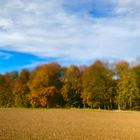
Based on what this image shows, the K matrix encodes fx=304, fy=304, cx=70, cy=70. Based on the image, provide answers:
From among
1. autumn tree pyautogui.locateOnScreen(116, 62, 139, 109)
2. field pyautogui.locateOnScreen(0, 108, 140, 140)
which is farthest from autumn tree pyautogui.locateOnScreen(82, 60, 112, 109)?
field pyautogui.locateOnScreen(0, 108, 140, 140)

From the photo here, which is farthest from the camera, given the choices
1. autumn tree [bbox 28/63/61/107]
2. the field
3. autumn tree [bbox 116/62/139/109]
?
autumn tree [bbox 28/63/61/107]

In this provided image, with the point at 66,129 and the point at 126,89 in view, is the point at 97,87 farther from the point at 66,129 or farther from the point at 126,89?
the point at 66,129

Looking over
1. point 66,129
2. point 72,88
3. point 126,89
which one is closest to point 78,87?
point 72,88

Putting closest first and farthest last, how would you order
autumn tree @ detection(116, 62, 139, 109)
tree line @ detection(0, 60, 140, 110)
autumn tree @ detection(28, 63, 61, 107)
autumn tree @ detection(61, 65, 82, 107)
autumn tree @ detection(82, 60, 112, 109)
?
1. autumn tree @ detection(116, 62, 139, 109)
2. tree line @ detection(0, 60, 140, 110)
3. autumn tree @ detection(82, 60, 112, 109)
4. autumn tree @ detection(61, 65, 82, 107)
5. autumn tree @ detection(28, 63, 61, 107)

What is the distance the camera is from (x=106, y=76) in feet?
277

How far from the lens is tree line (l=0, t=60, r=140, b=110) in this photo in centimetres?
7919

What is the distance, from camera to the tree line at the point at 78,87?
79188mm

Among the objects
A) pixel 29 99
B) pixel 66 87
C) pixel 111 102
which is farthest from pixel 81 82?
pixel 29 99

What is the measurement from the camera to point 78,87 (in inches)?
3413

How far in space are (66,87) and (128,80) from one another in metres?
17.8

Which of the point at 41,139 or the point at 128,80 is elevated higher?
the point at 128,80

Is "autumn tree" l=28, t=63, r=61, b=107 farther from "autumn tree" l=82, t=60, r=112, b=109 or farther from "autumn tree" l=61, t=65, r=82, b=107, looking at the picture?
"autumn tree" l=82, t=60, r=112, b=109

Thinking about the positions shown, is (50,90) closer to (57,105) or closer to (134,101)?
(57,105)

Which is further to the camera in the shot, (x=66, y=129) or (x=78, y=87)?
(x=78, y=87)
